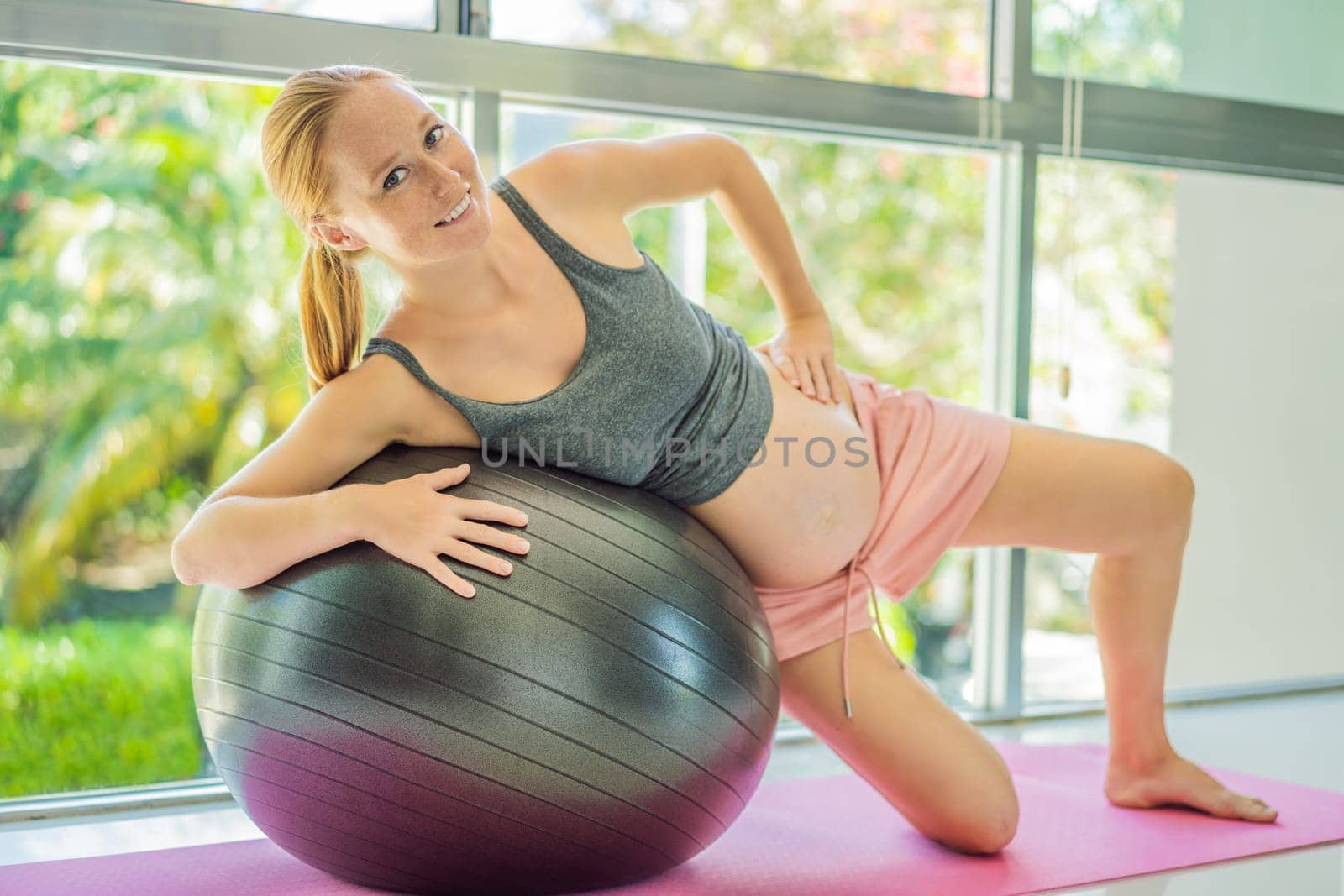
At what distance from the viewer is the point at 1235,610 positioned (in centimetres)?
303

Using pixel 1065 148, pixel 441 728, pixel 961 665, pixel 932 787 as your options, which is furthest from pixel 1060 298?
A: pixel 961 665

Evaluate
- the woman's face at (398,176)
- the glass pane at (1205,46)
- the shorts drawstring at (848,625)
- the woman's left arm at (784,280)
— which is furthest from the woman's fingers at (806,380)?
the glass pane at (1205,46)

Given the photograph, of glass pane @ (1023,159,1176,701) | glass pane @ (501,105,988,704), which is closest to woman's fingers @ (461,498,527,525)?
glass pane @ (1023,159,1176,701)

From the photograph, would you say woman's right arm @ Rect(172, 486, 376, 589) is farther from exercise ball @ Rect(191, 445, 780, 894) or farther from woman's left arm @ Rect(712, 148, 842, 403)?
woman's left arm @ Rect(712, 148, 842, 403)

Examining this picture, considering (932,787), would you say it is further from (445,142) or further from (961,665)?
(961,665)

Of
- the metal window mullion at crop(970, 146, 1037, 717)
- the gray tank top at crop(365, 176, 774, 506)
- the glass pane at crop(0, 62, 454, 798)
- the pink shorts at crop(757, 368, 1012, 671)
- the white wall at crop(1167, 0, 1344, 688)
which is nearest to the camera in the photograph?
the gray tank top at crop(365, 176, 774, 506)

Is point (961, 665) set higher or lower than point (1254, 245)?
lower

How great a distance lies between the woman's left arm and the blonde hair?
593mm

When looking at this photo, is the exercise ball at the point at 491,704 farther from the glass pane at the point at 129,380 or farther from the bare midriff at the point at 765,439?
the glass pane at the point at 129,380

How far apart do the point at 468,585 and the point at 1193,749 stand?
5.92ft

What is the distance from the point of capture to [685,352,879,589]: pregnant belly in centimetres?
167

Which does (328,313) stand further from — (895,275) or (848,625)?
(895,275)

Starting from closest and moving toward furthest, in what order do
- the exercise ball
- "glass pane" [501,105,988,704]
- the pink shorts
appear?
the exercise ball, the pink shorts, "glass pane" [501,105,988,704]

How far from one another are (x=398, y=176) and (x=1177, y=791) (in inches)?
60.1
